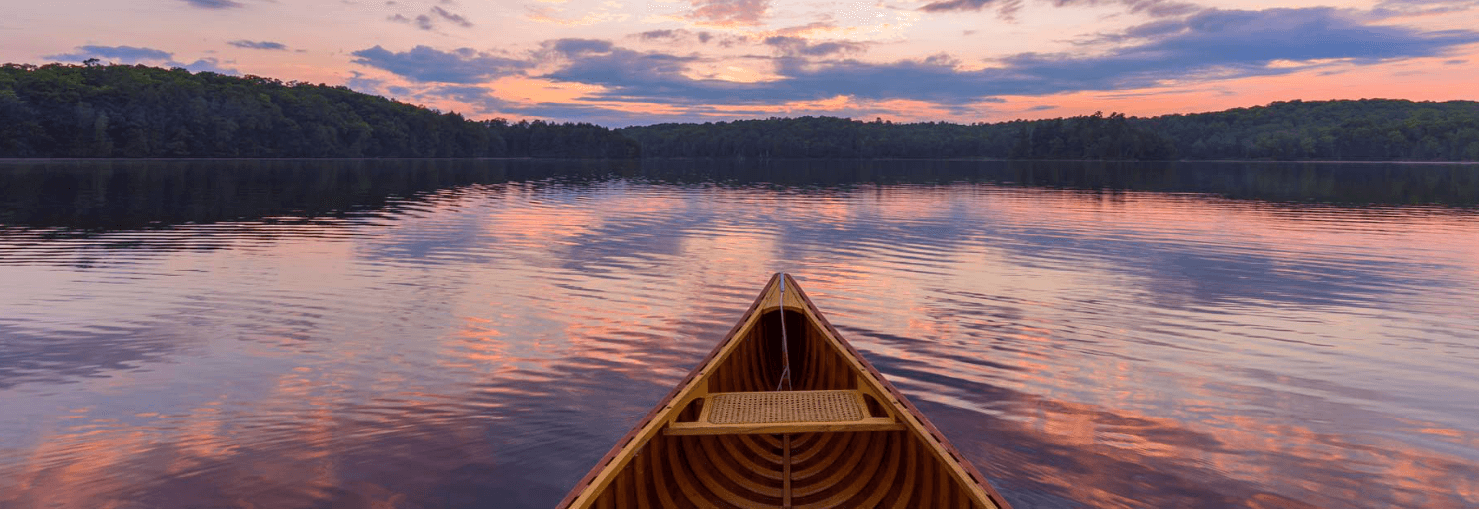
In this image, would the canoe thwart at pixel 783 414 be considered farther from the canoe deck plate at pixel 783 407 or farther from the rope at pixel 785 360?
the rope at pixel 785 360

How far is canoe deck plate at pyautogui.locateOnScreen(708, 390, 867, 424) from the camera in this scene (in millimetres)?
8430

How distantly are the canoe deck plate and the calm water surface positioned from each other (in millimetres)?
1838

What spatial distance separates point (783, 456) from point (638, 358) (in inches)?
255

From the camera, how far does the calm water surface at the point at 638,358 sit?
9.55 metres

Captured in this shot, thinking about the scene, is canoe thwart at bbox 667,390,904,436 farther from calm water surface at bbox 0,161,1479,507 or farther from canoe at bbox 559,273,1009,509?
calm water surface at bbox 0,161,1479,507

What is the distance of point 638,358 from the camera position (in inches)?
575

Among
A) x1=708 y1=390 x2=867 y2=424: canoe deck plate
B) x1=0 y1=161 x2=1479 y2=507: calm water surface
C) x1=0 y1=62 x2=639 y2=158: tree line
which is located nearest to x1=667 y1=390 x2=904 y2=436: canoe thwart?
x1=708 y1=390 x2=867 y2=424: canoe deck plate

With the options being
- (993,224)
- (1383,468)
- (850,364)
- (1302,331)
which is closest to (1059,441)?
(850,364)

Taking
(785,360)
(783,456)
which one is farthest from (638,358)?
(783,456)

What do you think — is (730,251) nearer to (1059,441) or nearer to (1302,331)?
(1302,331)

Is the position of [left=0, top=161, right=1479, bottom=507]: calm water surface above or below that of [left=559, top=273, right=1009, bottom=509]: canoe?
below

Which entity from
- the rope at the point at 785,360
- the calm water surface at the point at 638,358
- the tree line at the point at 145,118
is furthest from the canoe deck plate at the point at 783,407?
the tree line at the point at 145,118

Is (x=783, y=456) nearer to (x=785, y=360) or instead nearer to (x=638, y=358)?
(x=785, y=360)

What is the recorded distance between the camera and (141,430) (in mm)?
10445
